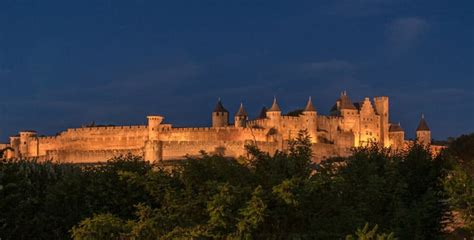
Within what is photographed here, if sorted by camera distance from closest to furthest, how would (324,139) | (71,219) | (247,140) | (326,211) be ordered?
(326,211)
(71,219)
(247,140)
(324,139)

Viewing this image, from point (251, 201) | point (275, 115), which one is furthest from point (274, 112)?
point (251, 201)

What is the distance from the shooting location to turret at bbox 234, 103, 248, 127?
9314cm

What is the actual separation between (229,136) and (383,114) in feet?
68.5

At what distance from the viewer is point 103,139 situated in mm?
94438

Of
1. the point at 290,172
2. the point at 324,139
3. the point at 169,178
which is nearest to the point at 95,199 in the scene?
the point at 169,178

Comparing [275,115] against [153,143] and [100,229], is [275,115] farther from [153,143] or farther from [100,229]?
[100,229]

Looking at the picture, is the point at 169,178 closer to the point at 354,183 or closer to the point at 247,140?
the point at 354,183

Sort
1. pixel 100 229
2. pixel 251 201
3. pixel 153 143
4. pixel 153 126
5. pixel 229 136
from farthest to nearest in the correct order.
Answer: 1. pixel 153 126
2. pixel 229 136
3. pixel 153 143
4. pixel 100 229
5. pixel 251 201

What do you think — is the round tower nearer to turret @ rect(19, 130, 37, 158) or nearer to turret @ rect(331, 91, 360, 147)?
turret @ rect(331, 91, 360, 147)

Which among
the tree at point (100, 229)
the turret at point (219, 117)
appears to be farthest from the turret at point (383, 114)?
the tree at point (100, 229)

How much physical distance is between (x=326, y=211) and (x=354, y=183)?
2.35m

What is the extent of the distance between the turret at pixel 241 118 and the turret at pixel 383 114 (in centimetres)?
1663

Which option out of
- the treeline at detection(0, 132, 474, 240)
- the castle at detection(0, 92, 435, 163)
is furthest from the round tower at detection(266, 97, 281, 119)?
the treeline at detection(0, 132, 474, 240)

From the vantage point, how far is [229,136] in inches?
3482
